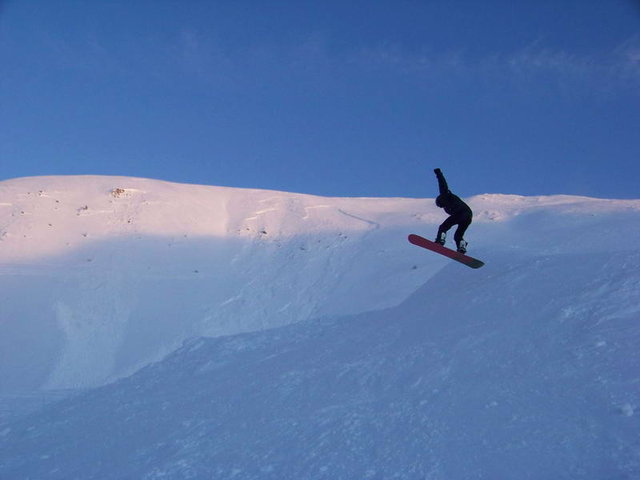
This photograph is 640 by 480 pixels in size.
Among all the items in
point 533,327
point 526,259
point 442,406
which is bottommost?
point 442,406

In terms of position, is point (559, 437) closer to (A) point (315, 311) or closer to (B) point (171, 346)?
(A) point (315, 311)

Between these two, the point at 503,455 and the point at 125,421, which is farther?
the point at 125,421

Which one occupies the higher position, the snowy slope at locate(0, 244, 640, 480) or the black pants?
the black pants

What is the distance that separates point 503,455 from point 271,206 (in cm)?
1328

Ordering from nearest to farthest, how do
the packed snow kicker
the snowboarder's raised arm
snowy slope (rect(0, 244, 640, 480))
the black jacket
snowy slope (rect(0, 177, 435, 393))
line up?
snowy slope (rect(0, 244, 640, 480)) → the packed snow kicker → the snowboarder's raised arm → the black jacket → snowy slope (rect(0, 177, 435, 393))

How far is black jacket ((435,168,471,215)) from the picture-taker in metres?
8.37

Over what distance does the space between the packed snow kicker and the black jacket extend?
45.3 inches

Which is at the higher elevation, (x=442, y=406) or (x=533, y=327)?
(x=533, y=327)

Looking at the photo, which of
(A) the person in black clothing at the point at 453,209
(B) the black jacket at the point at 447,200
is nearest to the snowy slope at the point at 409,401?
(A) the person in black clothing at the point at 453,209

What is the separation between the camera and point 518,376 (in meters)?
5.32

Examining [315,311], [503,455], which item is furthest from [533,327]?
[315,311]

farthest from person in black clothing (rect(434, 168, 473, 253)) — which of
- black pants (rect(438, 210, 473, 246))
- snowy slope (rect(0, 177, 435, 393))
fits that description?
snowy slope (rect(0, 177, 435, 393))

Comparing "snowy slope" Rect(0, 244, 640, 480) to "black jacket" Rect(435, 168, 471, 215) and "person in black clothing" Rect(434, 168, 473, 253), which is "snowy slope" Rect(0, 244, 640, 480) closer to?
"person in black clothing" Rect(434, 168, 473, 253)

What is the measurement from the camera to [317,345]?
26.2 feet
